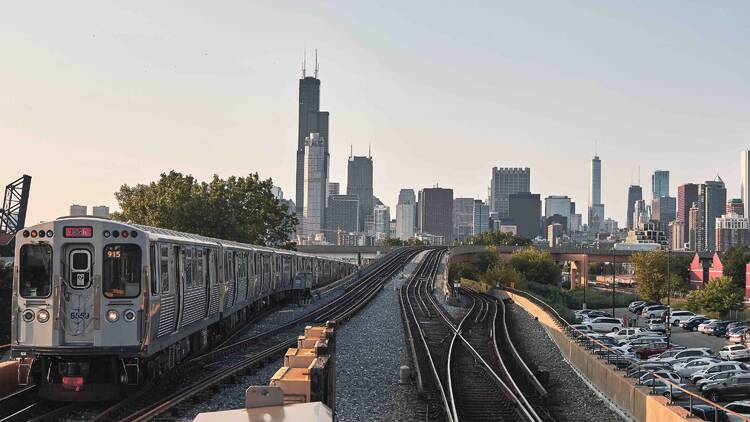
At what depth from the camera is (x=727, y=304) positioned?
75312 mm

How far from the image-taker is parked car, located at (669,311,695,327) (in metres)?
69.8

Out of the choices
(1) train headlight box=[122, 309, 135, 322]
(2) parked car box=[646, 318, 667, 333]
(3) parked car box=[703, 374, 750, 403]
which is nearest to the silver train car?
(1) train headlight box=[122, 309, 135, 322]

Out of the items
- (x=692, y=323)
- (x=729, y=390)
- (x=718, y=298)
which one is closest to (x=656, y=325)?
(x=692, y=323)

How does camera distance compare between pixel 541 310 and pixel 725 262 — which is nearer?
pixel 541 310

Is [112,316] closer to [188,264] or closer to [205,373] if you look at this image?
[188,264]

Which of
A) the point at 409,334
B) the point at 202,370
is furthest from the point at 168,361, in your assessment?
the point at 409,334

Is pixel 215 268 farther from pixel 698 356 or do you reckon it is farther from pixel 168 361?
pixel 698 356

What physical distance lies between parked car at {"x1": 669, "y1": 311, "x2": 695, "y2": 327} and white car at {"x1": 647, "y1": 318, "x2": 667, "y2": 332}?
1.55 metres

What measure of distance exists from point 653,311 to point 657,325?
10.9 meters

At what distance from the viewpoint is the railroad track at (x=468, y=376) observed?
18547mm

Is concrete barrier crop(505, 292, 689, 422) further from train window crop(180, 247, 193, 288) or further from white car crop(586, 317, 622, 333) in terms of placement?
white car crop(586, 317, 622, 333)

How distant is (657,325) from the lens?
217 feet

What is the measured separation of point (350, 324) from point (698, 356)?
17389mm

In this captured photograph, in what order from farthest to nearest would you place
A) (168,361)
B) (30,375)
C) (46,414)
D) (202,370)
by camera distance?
(202,370)
(168,361)
(30,375)
(46,414)
